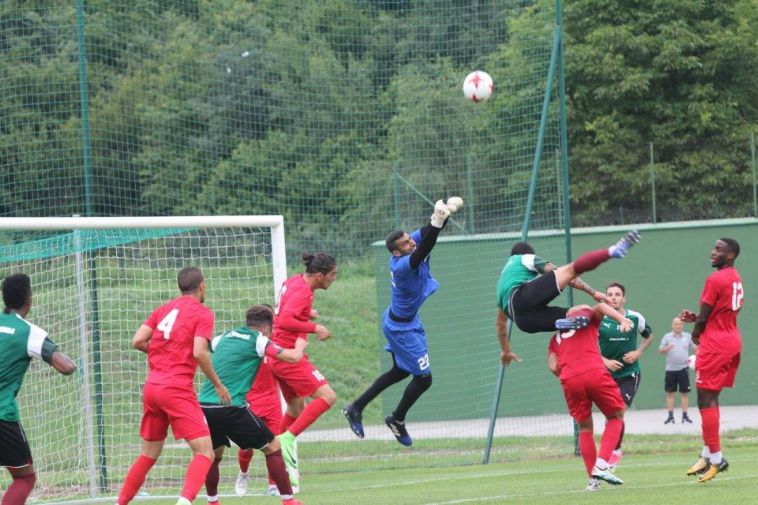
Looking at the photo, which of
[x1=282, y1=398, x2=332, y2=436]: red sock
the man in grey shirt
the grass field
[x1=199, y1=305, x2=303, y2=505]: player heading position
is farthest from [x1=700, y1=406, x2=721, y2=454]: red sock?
the man in grey shirt

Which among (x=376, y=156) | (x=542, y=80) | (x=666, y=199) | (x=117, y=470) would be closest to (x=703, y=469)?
(x=117, y=470)

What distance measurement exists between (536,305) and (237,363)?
2.80 m

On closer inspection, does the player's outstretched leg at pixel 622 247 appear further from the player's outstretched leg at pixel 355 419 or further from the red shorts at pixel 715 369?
the player's outstretched leg at pixel 355 419

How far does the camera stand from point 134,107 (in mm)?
17781

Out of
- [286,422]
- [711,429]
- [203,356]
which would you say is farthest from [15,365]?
[711,429]

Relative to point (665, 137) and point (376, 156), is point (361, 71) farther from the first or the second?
point (665, 137)

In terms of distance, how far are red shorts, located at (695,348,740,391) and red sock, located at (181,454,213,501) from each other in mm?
5206

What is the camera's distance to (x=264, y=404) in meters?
12.8

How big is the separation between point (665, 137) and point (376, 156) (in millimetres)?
15858

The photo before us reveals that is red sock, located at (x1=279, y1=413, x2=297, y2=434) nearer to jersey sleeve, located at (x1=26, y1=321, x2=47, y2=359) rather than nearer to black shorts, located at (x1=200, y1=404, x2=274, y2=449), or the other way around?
black shorts, located at (x1=200, y1=404, x2=274, y2=449)

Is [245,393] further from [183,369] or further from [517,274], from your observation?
[517,274]

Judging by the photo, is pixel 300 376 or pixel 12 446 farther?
pixel 300 376

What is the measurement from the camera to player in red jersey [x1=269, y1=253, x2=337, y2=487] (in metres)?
12.0

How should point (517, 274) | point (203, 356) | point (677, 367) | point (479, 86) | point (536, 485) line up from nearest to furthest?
point (203, 356)
point (517, 274)
point (536, 485)
point (479, 86)
point (677, 367)
